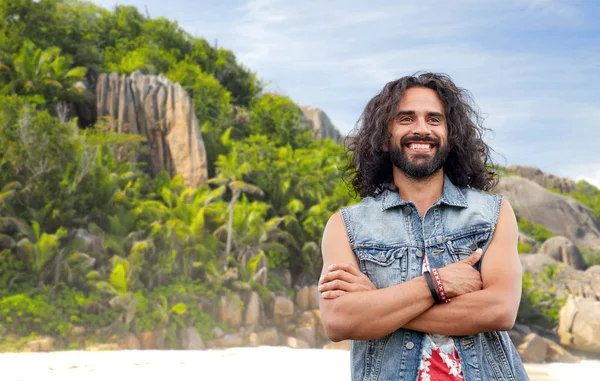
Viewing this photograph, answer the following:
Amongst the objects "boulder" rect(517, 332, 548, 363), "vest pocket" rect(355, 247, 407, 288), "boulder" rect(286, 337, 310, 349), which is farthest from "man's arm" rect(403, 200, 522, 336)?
"boulder" rect(517, 332, 548, 363)

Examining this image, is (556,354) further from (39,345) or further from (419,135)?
(419,135)

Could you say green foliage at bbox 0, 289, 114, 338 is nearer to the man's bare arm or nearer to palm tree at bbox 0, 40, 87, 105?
palm tree at bbox 0, 40, 87, 105

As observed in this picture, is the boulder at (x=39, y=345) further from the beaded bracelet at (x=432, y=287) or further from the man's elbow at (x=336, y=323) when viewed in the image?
the beaded bracelet at (x=432, y=287)

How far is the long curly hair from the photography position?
7.36 ft

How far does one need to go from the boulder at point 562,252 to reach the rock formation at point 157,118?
15.5 m

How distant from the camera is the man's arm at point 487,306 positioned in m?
1.93

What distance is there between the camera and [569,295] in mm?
23734

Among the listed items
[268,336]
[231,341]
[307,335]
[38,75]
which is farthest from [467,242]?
[38,75]

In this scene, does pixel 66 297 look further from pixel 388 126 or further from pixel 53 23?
pixel 388 126

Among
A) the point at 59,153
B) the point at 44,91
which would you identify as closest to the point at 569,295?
the point at 59,153

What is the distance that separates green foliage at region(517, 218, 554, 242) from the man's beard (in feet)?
113

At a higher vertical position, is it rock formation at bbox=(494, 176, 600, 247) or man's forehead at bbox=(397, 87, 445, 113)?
rock formation at bbox=(494, 176, 600, 247)

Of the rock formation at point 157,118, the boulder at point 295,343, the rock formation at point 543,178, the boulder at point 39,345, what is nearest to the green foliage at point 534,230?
the rock formation at point 543,178

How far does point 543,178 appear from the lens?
49.3 metres
